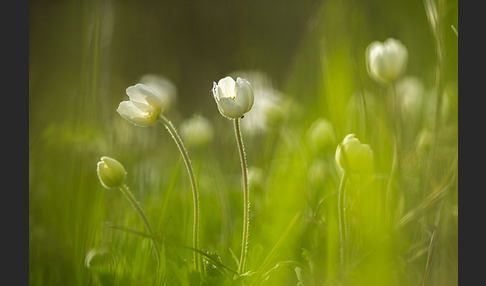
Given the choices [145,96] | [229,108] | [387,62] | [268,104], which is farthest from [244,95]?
[268,104]

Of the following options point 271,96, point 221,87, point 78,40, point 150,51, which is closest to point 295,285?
point 221,87

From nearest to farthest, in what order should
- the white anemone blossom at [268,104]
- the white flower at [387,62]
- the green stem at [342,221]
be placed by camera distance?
the green stem at [342,221]
the white flower at [387,62]
the white anemone blossom at [268,104]

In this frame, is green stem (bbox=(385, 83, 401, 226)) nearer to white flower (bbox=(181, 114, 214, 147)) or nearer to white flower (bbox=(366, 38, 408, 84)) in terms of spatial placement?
white flower (bbox=(366, 38, 408, 84))

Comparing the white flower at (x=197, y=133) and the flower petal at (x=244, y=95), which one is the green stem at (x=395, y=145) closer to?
the flower petal at (x=244, y=95)

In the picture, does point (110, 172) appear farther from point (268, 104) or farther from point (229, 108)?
point (268, 104)

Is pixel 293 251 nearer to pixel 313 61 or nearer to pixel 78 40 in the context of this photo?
pixel 313 61

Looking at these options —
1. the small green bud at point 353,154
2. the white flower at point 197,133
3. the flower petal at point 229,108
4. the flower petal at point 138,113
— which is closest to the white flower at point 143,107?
the flower petal at point 138,113
